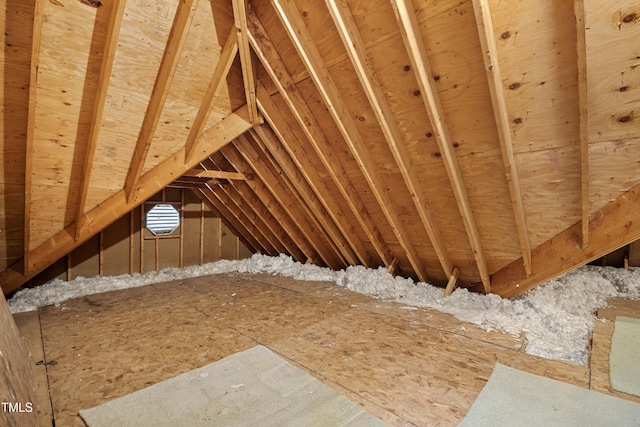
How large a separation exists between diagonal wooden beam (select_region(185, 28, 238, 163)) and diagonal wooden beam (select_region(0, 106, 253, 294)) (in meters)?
0.09

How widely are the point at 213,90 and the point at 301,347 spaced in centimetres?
238

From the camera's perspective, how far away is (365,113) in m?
2.53

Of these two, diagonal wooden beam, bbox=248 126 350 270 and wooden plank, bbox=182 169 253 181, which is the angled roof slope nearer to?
diagonal wooden beam, bbox=248 126 350 270

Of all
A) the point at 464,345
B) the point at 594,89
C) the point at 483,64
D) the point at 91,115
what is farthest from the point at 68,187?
the point at 594,89

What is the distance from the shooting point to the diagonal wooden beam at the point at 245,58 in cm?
216

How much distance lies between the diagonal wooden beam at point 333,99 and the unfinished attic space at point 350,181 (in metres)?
0.02

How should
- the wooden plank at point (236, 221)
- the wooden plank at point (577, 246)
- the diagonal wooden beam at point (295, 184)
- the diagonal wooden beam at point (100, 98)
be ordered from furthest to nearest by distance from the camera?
the wooden plank at point (236, 221)
the diagonal wooden beam at point (295, 184)
the wooden plank at point (577, 246)
the diagonal wooden beam at point (100, 98)

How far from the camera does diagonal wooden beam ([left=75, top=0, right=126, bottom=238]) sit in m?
1.82

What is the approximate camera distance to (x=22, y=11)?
1.71 meters

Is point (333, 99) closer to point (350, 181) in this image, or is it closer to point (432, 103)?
point (432, 103)

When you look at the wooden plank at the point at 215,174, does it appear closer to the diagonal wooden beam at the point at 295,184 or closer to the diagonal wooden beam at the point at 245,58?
the diagonal wooden beam at the point at 295,184

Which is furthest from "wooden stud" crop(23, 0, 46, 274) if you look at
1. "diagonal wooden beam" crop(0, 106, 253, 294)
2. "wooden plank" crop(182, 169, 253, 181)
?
"wooden plank" crop(182, 169, 253, 181)

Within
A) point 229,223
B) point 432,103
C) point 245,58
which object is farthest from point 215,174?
point 432,103

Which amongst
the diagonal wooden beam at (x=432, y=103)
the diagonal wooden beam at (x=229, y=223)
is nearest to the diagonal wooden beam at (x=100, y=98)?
the diagonal wooden beam at (x=432, y=103)
